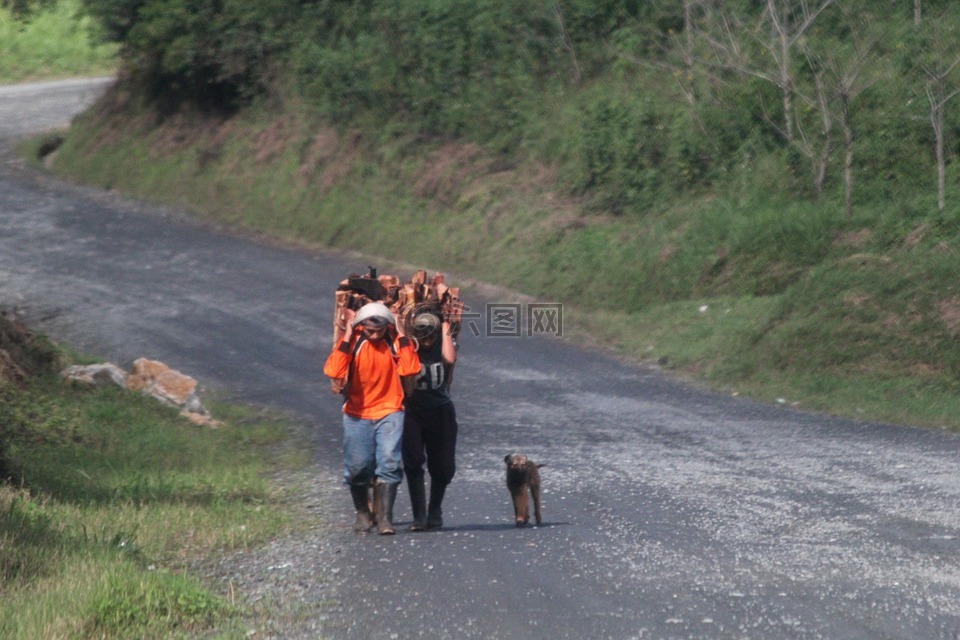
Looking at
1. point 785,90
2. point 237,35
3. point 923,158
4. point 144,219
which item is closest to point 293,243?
point 144,219

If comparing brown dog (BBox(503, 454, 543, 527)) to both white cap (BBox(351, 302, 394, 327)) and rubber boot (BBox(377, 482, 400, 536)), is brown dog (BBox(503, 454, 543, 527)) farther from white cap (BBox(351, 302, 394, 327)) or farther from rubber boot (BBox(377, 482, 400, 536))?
white cap (BBox(351, 302, 394, 327))

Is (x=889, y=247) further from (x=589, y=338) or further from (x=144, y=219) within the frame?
(x=144, y=219)

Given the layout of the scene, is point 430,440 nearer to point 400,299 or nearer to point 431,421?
point 431,421

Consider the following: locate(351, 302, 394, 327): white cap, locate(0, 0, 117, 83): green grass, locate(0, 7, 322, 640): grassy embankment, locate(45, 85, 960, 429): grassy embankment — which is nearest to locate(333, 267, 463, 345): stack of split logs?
locate(351, 302, 394, 327): white cap

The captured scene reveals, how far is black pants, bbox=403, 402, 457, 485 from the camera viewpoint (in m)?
9.03

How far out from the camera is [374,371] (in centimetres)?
868

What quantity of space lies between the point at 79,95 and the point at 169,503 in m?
34.4

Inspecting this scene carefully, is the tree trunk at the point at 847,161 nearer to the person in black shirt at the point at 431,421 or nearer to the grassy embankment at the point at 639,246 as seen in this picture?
the grassy embankment at the point at 639,246

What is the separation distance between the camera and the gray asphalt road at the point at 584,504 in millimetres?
6910

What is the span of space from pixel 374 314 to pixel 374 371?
39 cm

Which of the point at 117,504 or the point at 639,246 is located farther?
the point at 639,246

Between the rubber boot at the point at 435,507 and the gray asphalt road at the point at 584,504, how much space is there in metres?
0.15

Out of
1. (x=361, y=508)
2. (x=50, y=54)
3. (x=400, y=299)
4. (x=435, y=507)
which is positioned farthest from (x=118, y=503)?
(x=50, y=54)

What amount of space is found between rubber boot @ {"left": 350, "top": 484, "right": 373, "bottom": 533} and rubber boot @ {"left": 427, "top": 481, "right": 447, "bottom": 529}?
0.45 meters
